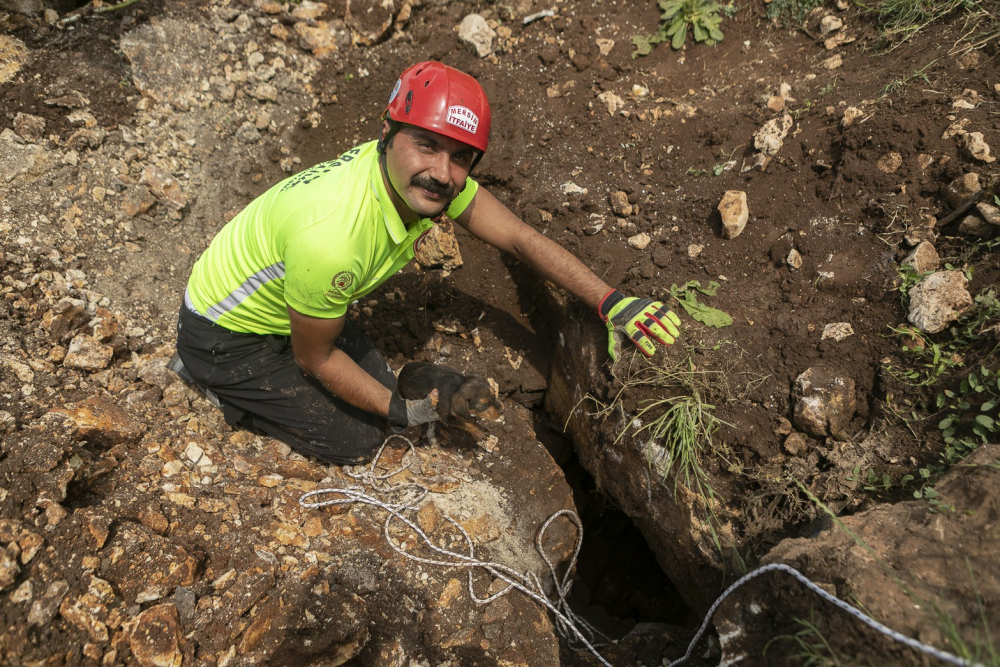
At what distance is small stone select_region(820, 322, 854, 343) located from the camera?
7.77 feet

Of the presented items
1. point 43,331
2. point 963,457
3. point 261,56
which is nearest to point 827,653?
point 963,457

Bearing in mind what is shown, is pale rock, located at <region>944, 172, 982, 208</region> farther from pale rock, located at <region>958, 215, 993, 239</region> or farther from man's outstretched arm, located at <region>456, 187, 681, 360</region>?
man's outstretched arm, located at <region>456, 187, 681, 360</region>

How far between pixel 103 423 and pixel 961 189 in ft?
12.4

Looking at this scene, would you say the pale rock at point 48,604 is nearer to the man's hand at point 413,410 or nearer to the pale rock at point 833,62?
the man's hand at point 413,410

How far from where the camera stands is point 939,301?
86.0 inches

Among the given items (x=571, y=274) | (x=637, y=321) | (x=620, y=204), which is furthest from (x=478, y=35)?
(x=637, y=321)

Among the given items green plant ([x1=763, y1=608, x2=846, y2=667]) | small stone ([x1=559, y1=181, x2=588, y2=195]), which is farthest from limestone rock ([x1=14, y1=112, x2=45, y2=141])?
green plant ([x1=763, y1=608, x2=846, y2=667])

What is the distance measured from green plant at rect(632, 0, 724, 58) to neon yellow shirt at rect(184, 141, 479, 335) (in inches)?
82.6

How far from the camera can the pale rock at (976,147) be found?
232cm

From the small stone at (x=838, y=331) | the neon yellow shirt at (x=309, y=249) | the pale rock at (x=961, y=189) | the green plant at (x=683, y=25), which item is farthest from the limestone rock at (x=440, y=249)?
the pale rock at (x=961, y=189)

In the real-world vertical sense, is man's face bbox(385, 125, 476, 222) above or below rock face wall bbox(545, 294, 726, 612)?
above

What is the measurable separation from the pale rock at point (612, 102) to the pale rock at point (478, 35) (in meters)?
0.88

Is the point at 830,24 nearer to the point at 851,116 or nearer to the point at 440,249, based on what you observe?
the point at 851,116

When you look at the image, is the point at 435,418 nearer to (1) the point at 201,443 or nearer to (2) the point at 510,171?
(1) the point at 201,443
